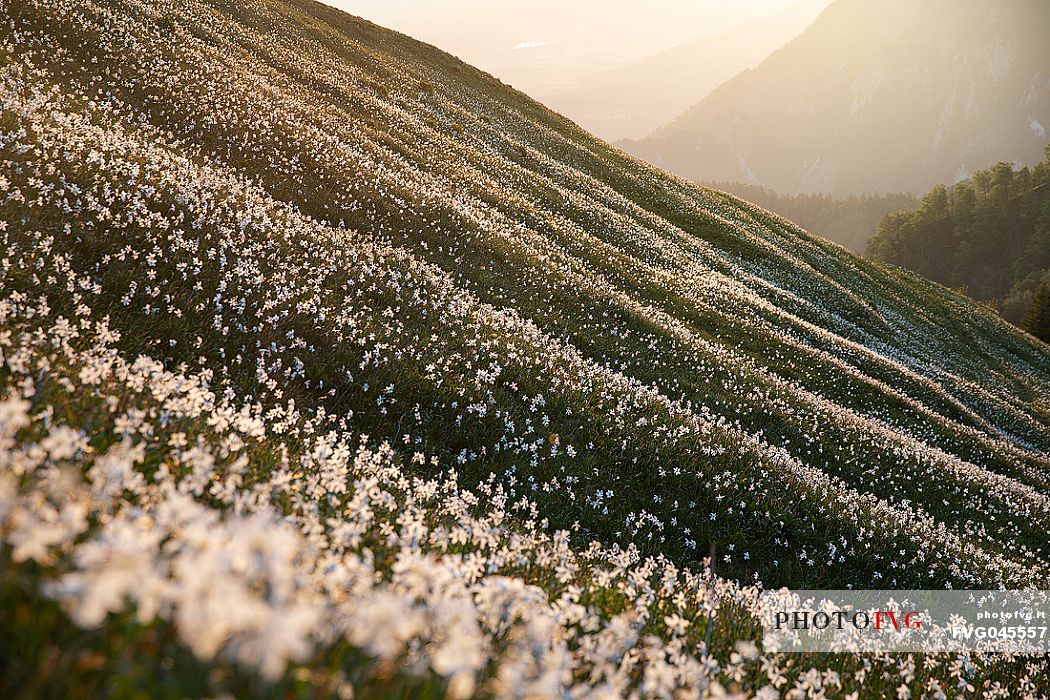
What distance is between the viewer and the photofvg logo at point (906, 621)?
244 inches

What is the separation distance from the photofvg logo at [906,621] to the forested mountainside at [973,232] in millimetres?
158040

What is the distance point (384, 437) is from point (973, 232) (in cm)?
17642

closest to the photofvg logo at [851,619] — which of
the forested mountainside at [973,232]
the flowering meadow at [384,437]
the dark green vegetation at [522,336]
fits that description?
the flowering meadow at [384,437]

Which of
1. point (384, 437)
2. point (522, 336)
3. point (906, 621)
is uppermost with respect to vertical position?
point (522, 336)

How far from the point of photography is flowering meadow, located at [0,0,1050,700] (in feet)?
6.64

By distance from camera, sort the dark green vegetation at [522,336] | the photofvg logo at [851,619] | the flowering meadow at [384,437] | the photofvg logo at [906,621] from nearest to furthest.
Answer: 1. the flowering meadow at [384,437]
2. the photofvg logo at [906,621]
3. the photofvg logo at [851,619]
4. the dark green vegetation at [522,336]

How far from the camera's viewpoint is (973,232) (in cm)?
14525

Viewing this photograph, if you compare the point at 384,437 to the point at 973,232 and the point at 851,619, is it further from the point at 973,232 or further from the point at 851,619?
the point at 973,232

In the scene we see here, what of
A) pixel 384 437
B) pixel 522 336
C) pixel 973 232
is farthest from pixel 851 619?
pixel 973 232

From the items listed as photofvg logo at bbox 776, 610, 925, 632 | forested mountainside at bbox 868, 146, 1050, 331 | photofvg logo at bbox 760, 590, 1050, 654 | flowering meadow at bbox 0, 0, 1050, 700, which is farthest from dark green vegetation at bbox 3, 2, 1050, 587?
forested mountainside at bbox 868, 146, 1050, 331

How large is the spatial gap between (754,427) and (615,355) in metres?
3.67

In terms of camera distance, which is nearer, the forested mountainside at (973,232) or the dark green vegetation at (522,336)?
the dark green vegetation at (522,336)

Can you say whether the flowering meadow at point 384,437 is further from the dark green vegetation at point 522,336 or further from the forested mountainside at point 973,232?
the forested mountainside at point 973,232

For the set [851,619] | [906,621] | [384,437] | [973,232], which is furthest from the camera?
[973,232]
